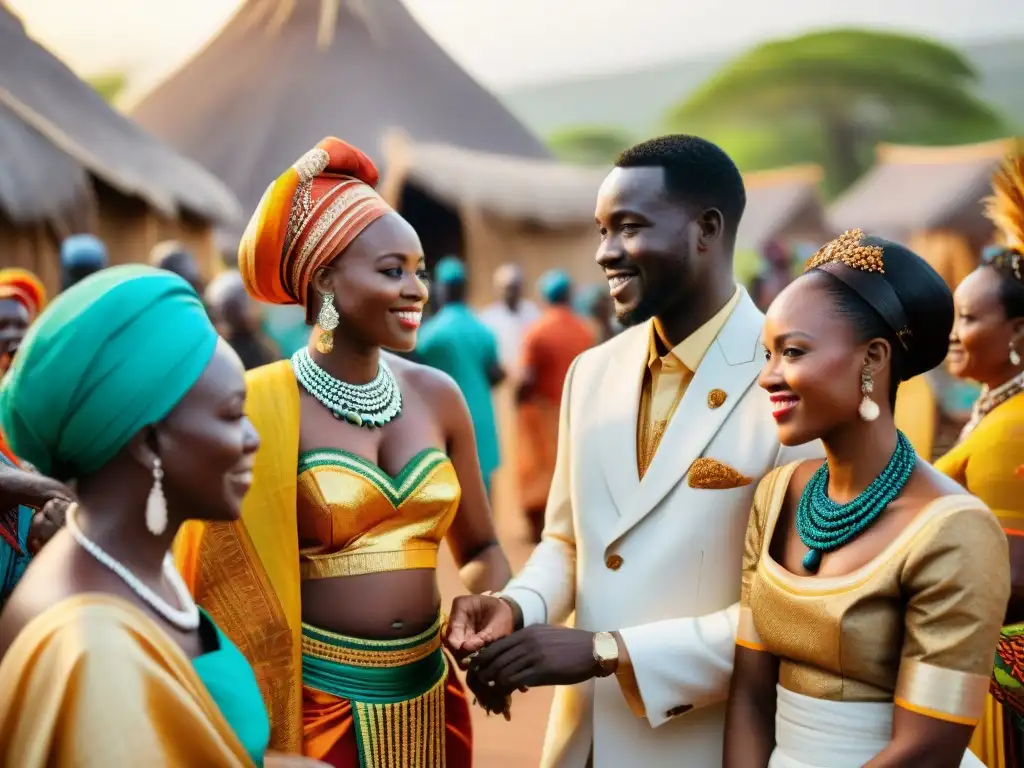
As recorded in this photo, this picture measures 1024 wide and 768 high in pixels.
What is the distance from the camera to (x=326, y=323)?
8.66 feet

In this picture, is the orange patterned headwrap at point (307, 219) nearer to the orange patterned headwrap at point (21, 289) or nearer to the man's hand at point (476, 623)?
the man's hand at point (476, 623)

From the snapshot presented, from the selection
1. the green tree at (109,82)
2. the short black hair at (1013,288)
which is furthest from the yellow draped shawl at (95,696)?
the green tree at (109,82)

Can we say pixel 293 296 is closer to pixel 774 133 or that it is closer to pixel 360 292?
pixel 360 292

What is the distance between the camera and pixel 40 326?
5.65ft

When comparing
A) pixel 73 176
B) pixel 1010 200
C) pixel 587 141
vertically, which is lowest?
pixel 587 141

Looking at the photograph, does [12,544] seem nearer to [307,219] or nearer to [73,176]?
[307,219]

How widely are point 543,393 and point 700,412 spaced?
7017mm

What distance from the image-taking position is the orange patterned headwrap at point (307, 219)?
2.63 m

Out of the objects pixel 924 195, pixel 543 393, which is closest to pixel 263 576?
pixel 543 393

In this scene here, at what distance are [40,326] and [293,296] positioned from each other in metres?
1.04

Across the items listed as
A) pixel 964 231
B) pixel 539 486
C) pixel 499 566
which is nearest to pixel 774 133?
pixel 964 231

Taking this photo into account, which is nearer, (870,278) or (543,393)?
(870,278)

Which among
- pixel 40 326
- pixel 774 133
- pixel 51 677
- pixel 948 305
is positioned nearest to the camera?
pixel 51 677

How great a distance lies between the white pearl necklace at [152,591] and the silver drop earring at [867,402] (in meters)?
1.23
